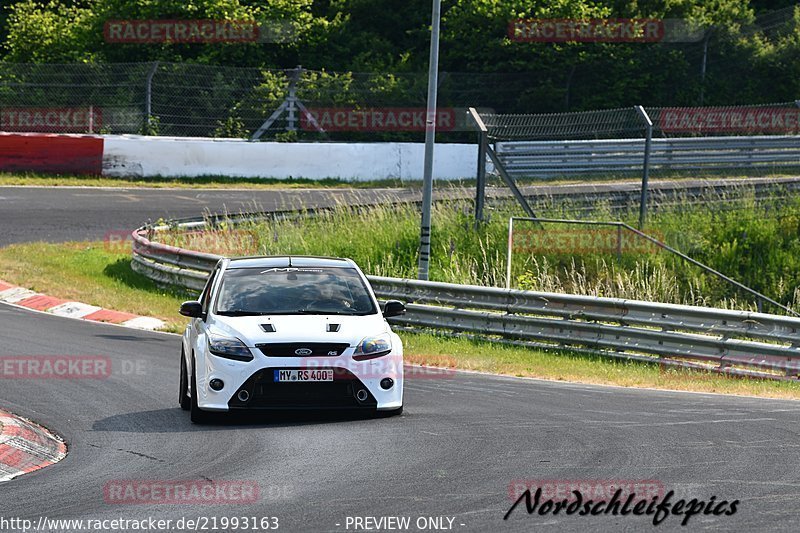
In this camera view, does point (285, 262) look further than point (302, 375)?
Yes

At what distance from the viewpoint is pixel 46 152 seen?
32.8 m

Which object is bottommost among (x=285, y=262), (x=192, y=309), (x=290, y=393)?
(x=290, y=393)

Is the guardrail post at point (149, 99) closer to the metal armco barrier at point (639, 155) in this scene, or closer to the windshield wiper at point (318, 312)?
the metal armco barrier at point (639, 155)

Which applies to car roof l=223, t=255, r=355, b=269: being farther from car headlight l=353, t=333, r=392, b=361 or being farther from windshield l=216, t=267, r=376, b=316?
car headlight l=353, t=333, r=392, b=361

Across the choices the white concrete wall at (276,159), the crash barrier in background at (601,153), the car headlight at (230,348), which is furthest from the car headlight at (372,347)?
the white concrete wall at (276,159)

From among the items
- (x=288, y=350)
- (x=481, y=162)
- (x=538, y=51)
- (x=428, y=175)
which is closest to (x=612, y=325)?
(x=428, y=175)

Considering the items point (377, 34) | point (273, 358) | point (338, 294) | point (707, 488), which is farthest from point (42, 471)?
point (377, 34)

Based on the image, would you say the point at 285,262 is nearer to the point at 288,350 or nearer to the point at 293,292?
the point at 293,292

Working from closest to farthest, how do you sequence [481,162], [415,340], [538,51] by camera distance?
[415,340]
[481,162]
[538,51]

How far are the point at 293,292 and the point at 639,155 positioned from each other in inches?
499

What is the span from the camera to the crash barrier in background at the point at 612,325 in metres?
14.7

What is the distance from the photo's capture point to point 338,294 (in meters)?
11.3

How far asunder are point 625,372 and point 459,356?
2.31 meters

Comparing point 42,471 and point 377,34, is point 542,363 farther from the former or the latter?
point 377,34
